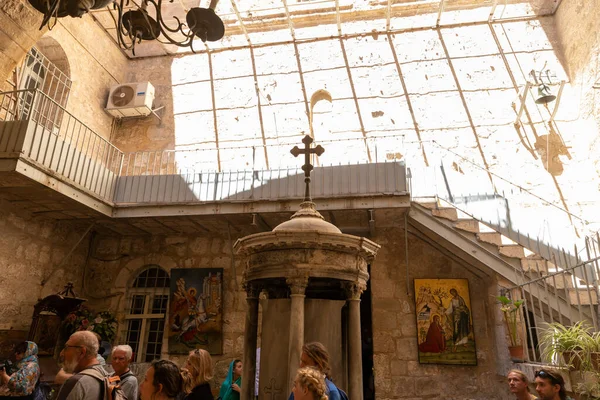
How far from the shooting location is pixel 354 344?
417 centimetres

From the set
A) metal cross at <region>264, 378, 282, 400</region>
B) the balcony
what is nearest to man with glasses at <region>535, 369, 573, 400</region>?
metal cross at <region>264, 378, 282, 400</region>

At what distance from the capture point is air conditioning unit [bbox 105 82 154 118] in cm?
1038

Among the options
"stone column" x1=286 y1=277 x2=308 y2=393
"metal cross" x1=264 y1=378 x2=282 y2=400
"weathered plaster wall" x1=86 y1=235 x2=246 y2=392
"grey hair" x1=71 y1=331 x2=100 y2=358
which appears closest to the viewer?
"grey hair" x1=71 y1=331 x2=100 y2=358

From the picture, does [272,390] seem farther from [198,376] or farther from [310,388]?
[310,388]

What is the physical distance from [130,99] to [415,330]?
26.7 ft

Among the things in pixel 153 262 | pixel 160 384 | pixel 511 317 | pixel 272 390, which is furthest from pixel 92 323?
pixel 511 317

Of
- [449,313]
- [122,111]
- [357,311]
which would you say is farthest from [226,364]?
[122,111]

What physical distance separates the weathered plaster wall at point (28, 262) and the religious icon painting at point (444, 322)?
686 cm

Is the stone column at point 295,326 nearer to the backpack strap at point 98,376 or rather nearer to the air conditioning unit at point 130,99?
the backpack strap at point 98,376

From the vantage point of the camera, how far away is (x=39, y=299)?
26.1 ft

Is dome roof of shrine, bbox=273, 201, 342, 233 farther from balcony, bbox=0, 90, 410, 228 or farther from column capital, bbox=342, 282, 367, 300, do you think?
balcony, bbox=0, 90, 410, 228

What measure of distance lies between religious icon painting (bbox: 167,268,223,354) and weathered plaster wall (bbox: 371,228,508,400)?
302cm

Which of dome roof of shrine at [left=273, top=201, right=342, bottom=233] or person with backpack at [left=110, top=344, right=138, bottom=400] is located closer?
person with backpack at [left=110, top=344, right=138, bottom=400]

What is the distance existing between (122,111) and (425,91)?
7158 millimetres
